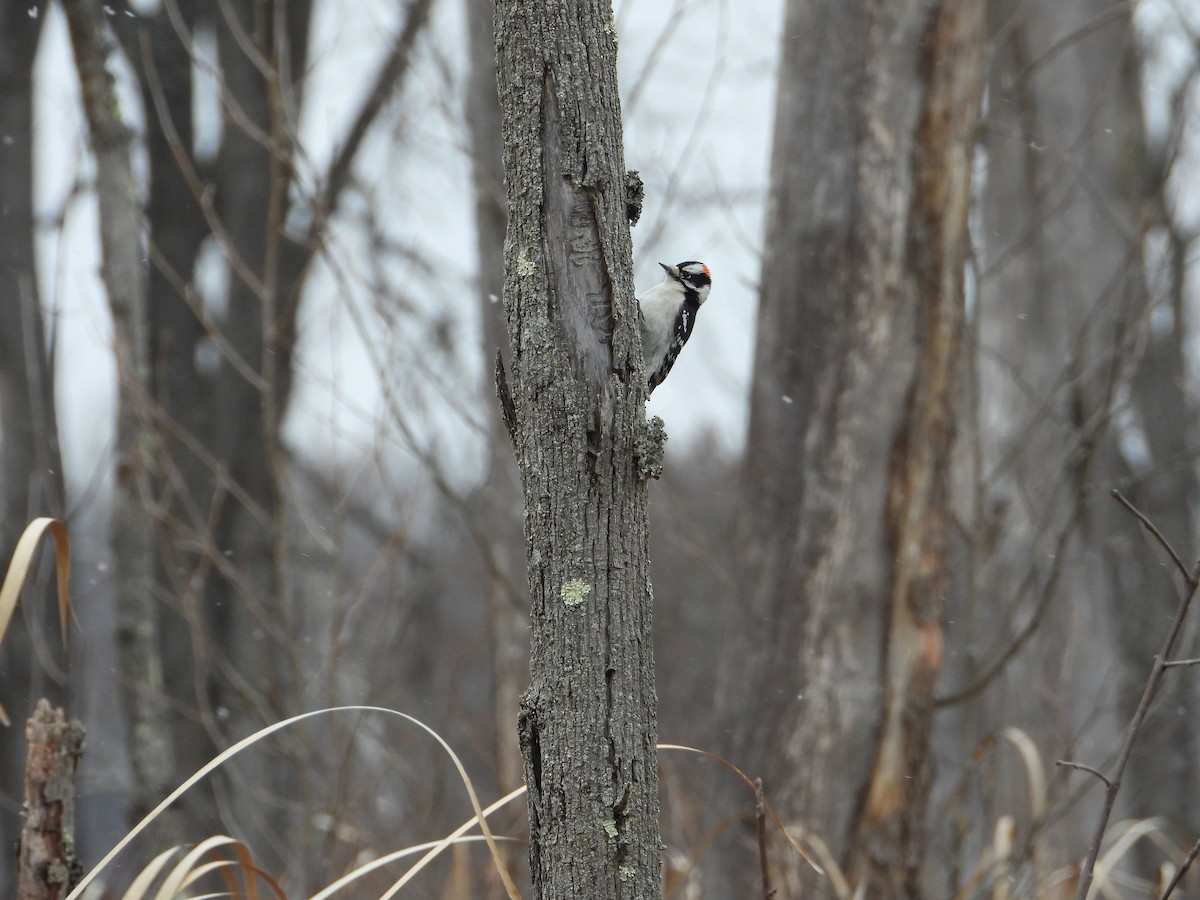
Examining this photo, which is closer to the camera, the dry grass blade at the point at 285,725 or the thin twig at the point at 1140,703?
the thin twig at the point at 1140,703

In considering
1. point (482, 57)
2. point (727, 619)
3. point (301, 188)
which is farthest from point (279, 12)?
point (727, 619)

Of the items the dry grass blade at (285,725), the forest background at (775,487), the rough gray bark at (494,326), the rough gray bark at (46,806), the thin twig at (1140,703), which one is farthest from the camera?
the rough gray bark at (494,326)

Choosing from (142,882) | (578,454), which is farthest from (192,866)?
(578,454)

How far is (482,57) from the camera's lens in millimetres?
5273

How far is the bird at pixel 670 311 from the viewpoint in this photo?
379cm

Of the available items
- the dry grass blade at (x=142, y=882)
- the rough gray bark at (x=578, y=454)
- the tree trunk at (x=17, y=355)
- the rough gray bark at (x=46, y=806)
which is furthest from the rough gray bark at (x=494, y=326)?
the rough gray bark at (x=578, y=454)

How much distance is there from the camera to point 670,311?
387 cm

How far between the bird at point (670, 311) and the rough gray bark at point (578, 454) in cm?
230

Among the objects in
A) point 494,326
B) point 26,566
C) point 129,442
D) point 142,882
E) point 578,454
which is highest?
point 494,326

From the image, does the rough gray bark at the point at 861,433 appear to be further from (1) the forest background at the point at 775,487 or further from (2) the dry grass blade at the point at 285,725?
(2) the dry grass blade at the point at 285,725

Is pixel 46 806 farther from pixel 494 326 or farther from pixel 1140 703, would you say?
pixel 494 326

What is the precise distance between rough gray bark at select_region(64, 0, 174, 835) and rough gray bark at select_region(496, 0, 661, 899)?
2745mm

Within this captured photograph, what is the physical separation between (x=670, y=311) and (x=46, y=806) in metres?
2.64

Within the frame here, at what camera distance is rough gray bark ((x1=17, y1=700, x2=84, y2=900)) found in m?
1.76
